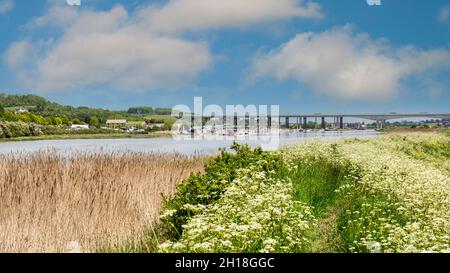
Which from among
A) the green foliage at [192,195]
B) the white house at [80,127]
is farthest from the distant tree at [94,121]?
the green foliage at [192,195]

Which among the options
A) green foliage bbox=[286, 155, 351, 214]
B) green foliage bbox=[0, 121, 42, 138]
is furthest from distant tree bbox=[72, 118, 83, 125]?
green foliage bbox=[286, 155, 351, 214]

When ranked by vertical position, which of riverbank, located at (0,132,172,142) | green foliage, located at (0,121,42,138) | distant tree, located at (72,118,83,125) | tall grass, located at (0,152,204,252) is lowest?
tall grass, located at (0,152,204,252)

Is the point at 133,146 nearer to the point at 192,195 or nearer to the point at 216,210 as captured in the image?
the point at 192,195

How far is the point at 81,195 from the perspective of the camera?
8.73 metres

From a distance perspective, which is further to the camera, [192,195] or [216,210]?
[192,195]

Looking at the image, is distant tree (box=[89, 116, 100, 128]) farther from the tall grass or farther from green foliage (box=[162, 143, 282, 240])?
green foliage (box=[162, 143, 282, 240])

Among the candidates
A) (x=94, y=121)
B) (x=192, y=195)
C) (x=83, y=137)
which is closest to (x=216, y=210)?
(x=192, y=195)

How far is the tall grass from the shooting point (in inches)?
288

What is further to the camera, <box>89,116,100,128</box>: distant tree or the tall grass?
<box>89,116,100,128</box>: distant tree

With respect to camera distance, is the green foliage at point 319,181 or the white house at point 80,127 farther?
the white house at point 80,127

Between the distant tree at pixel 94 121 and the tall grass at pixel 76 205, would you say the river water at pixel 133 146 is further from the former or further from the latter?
the tall grass at pixel 76 205

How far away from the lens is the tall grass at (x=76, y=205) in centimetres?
732

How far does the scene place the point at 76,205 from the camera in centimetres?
830
